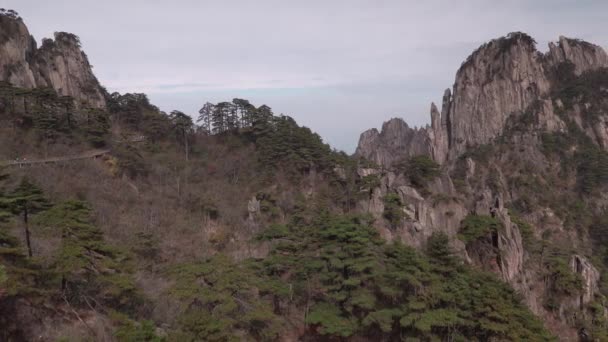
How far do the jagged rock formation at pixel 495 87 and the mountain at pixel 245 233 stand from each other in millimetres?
14178

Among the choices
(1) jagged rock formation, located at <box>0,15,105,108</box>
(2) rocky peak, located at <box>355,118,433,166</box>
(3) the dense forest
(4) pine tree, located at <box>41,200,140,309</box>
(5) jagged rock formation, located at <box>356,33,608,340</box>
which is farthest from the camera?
(2) rocky peak, located at <box>355,118,433,166</box>

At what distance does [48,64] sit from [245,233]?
25018 millimetres

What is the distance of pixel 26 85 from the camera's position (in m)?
31.7

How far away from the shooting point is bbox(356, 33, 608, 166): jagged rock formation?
63.9 metres

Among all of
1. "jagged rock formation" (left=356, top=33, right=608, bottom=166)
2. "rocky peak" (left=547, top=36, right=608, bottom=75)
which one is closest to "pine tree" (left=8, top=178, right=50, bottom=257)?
"jagged rock formation" (left=356, top=33, right=608, bottom=166)

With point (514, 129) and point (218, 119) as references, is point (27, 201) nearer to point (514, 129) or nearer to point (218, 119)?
point (218, 119)

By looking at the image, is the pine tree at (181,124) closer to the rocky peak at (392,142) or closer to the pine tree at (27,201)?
the pine tree at (27,201)

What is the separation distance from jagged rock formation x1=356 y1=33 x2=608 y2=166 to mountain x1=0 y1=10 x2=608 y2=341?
14178mm

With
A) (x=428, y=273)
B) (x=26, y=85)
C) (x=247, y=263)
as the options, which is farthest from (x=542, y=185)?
(x=26, y=85)

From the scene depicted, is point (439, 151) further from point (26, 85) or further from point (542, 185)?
point (26, 85)

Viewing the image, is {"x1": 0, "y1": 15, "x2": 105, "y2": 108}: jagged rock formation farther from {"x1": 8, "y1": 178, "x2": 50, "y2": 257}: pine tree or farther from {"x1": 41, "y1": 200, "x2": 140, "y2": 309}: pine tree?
{"x1": 41, "y1": 200, "x2": 140, "y2": 309}: pine tree

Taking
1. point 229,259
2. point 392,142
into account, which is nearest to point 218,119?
point 229,259

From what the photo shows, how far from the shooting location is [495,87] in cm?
6481

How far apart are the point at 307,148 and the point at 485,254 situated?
14.4 meters
